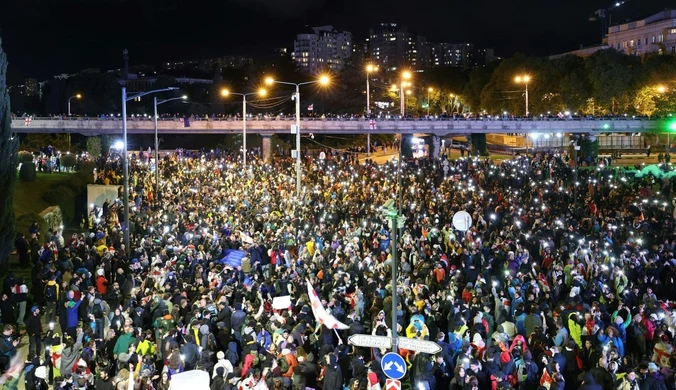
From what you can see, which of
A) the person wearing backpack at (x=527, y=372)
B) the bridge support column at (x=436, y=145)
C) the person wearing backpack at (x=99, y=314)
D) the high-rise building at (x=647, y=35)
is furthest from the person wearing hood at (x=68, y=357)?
the high-rise building at (x=647, y=35)

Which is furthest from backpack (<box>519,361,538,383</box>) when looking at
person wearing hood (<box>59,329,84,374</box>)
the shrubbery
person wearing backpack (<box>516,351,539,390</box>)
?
the shrubbery

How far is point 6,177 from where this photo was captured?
2325cm

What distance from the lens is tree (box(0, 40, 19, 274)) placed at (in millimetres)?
22297

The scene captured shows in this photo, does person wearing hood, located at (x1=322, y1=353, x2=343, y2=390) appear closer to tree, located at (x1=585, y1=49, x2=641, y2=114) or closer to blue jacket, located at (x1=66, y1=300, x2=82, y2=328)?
blue jacket, located at (x1=66, y1=300, x2=82, y2=328)

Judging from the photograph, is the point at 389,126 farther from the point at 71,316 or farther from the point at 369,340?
the point at 369,340

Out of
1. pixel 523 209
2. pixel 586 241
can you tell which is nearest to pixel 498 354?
pixel 586 241

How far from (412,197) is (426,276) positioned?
13.7 meters

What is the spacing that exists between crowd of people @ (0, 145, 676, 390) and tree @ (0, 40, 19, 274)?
A: 1534 millimetres

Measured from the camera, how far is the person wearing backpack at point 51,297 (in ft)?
52.8

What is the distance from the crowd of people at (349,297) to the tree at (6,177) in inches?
60.4

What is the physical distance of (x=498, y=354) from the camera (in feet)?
38.3

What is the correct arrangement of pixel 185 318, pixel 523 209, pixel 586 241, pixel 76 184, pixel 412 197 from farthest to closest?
pixel 76 184 → pixel 412 197 → pixel 523 209 → pixel 586 241 → pixel 185 318

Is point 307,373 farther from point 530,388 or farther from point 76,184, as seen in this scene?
point 76,184

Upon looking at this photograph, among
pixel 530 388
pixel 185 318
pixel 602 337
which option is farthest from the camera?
pixel 185 318
